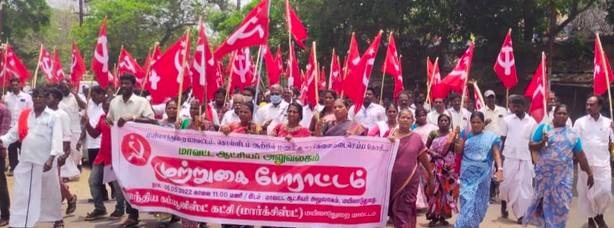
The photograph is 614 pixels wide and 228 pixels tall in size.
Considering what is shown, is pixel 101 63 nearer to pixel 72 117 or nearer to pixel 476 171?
pixel 72 117

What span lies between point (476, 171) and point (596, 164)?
1699 mm

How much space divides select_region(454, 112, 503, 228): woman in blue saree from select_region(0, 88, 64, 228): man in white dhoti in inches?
155

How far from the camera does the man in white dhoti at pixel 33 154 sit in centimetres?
648

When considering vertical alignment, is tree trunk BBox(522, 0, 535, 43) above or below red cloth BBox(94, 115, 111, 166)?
above

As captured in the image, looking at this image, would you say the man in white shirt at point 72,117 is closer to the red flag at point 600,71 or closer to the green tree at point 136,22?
the red flag at point 600,71

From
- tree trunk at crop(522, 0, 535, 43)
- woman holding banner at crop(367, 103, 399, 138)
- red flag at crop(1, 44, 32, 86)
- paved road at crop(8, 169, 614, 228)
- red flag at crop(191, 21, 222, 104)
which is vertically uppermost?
tree trunk at crop(522, 0, 535, 43)

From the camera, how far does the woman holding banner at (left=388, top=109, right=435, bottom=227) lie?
6.18m

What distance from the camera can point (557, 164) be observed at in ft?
22.5

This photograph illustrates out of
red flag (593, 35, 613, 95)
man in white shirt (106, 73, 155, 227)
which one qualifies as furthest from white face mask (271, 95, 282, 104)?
red flag (593, 35, 613, 95)

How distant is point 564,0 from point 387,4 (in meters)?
4.28

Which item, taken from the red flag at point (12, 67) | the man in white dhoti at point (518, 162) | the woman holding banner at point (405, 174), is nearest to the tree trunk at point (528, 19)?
the man in white dhoti at point (518, 162)

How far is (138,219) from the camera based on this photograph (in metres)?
7.51

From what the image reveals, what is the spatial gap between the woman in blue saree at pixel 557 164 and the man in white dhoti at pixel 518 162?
3.93 feet

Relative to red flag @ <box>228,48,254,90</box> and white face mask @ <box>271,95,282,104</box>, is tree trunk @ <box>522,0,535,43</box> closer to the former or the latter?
red flag @ <box>228,48,254,90</box>
